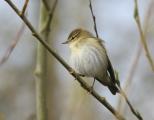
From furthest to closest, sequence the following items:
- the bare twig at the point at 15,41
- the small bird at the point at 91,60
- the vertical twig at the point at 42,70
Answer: the small bird at the point at 91,60
the vertical twig at the point at 42,70
the bare twig at the point at 15,41

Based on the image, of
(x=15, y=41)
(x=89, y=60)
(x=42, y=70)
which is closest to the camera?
(x=15, y=41)

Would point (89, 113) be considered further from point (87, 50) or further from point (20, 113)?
point (20, 113)

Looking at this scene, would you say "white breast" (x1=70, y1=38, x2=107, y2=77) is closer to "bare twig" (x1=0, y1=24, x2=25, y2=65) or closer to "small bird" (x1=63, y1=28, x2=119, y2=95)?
"small bird" (x1=63, y1=28, x2=119, y2=95)

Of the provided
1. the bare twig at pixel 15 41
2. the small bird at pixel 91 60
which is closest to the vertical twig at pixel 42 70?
the bare twig at pixel 15 41

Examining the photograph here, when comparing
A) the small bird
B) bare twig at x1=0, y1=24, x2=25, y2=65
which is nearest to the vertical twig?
bare twig at x1=0, y1=24, x2=25, y2=65

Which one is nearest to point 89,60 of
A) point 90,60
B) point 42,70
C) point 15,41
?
point 90,60

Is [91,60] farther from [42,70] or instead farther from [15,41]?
[15,41]

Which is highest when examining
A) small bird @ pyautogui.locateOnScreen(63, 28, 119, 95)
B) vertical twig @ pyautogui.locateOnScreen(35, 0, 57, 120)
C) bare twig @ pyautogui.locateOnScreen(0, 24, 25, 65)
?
bare twig @ pyautogui.locateOnScreen(0, 24, 25, 65)

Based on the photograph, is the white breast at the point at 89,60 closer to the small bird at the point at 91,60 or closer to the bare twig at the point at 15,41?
the small bird at the point at 91,60

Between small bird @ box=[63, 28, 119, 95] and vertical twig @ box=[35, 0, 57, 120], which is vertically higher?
vertical twig @ box=[35, 0, 57, 120]
